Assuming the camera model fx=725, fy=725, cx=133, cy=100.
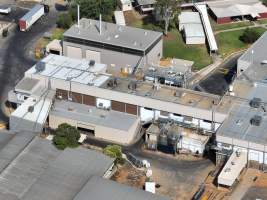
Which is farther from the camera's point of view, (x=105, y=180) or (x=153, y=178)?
(x=153, y=178)

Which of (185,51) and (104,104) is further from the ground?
(104,104)

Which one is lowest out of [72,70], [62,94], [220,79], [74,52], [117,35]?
[220,79]

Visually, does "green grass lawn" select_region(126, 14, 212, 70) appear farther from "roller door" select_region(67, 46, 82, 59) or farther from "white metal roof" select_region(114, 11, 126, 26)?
"roller door" select_region(67, 46, 82, 59)

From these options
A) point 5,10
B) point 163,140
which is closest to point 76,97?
point 163,140

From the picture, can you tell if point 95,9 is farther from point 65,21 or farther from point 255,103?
point 255,103

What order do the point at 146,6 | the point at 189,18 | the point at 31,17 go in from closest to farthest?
1. the point at 189,18
2. the point at 31,17
3. the point at 146,6

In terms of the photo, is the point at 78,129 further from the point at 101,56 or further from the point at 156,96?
the point at 101,56

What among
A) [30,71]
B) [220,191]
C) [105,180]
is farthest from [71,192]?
[30,71]

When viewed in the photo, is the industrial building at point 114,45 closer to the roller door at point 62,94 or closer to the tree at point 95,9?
the tree at point 95,9
